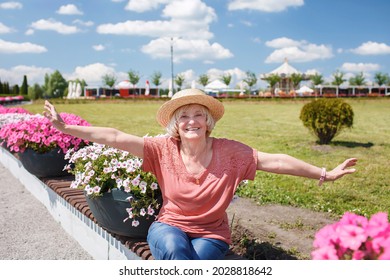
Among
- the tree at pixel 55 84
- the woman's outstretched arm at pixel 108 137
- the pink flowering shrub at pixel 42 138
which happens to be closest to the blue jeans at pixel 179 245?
the woman's outstretched arm at pixel 108 137

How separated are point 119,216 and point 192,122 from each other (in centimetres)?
107

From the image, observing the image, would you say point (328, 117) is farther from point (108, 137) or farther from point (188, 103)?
point (108, 137)

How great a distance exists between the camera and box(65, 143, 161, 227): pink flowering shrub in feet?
11.0

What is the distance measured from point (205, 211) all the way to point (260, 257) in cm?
112

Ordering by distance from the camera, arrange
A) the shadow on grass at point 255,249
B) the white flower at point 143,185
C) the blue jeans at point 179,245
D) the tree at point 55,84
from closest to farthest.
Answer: the blue jeans at point 179,245 → the white flower at point 143,185 → the shadow on grass at point 255,249 → the tree at point 55,84

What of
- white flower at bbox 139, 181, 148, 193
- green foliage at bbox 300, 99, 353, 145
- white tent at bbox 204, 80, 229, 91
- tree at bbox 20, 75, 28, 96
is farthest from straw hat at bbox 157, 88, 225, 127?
tree at bbox 20, 75, 28, 96

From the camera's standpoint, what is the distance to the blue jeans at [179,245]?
2613mm

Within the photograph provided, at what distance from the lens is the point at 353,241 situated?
1.47m

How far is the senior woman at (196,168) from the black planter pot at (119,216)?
0.48 meters

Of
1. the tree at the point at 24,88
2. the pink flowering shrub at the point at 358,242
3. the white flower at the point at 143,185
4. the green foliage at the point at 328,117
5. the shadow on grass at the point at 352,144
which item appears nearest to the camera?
the pink flowering shrub at the point at 358,242

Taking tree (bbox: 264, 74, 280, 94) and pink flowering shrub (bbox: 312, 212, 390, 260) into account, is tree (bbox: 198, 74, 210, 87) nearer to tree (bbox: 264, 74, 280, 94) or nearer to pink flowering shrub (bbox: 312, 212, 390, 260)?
tree (bbox: 264, 74, 280, 94)

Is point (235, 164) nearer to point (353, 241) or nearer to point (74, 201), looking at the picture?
point (353, 241)

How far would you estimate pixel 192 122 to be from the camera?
9.50ft

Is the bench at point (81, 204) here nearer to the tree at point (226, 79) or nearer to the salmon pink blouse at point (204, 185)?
the salmon pink blouse at point (204, 185)
